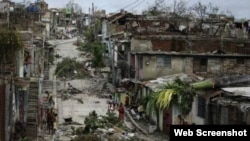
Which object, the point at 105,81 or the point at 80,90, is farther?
the point at 105,81

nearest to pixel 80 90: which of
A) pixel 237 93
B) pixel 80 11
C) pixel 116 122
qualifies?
pixel 116 122

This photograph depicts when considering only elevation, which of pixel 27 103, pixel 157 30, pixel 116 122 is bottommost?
pixel 116 122

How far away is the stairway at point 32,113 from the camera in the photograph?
2219 centimetres

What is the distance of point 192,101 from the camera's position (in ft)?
79.4

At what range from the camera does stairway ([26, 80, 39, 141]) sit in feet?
72.8

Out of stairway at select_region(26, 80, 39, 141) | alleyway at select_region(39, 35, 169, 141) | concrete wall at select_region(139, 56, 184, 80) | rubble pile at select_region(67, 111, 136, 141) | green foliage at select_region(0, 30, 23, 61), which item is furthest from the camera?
concrete wall at select_region(139, 56, 184, 80)

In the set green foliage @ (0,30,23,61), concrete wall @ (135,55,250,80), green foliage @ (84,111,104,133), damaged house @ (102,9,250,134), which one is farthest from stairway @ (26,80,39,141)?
concrete wall @ (135,55,250,80)

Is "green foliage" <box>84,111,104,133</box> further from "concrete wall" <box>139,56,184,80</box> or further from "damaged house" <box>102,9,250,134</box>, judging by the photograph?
"concrete wall" <box>139,56,184,80</box>

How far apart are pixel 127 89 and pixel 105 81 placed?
22.6 feet

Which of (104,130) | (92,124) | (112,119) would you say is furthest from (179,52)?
(104,130)

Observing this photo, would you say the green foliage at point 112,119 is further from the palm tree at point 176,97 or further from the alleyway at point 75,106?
the palm tree at point 176,97

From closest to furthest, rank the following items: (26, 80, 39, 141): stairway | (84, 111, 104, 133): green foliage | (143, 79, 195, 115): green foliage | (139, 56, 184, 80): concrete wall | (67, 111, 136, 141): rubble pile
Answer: (26, 80, 39, 141): stairway, (143, 79, 195, 115): green foliage, (67, 111, 136, 141): rubble pile, (84, 111, 104, 133): green foliage, (139, 56, 184, 80): concrete wall

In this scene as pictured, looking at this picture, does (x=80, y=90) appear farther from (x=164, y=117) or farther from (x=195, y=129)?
(x=195, y=129)

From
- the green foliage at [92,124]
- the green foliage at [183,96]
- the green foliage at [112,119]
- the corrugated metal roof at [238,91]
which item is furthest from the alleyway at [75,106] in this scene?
Answer: the corrugated metal roof at [238,91]
